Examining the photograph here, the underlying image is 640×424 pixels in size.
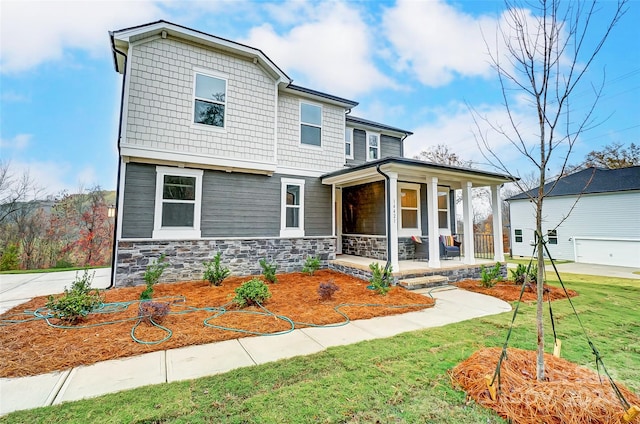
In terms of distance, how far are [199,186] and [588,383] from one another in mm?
7777

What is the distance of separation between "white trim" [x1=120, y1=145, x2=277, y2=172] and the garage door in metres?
17.0

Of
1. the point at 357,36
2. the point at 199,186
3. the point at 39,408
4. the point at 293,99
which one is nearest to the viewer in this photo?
the point at 39,408

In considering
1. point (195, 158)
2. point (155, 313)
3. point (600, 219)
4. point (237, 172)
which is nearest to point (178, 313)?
point (155, 313)

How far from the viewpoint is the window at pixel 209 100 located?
7.23m

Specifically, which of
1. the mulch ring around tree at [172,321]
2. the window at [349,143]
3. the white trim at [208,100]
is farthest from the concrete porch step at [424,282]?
the white trim at [208,100]

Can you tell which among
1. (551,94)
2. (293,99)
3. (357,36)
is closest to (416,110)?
(357,36)

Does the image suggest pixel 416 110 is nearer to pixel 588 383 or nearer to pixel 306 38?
pixel 306 38

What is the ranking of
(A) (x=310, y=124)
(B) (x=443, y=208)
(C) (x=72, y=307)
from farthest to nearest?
1. (B) (x=443, y=208)
2. (A) (x=310, y=124)
3. (C) (x=72, y=307)

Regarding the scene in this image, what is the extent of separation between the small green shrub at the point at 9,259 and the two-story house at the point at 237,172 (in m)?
8.47

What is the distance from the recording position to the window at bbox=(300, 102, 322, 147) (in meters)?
8.91

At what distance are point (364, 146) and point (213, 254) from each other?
7.30 m

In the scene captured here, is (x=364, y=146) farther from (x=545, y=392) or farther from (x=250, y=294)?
(x=545, y=392)

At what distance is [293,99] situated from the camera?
28.8 feet

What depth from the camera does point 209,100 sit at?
7.37 m
